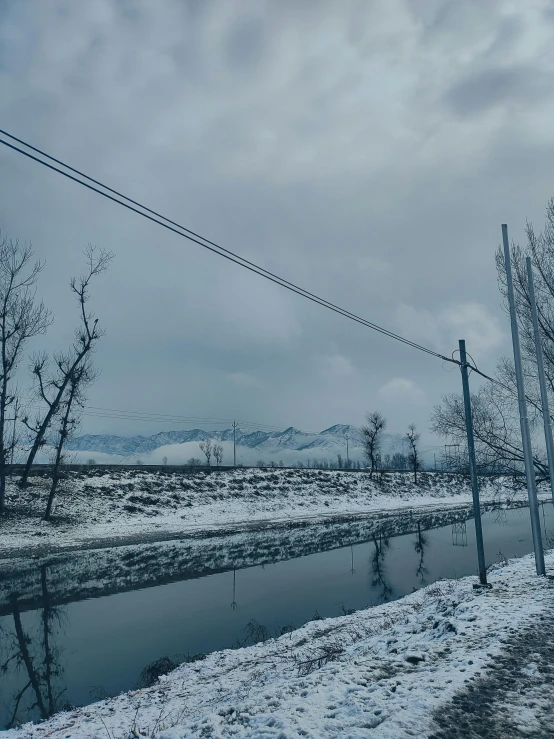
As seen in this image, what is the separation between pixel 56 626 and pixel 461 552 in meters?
19.1

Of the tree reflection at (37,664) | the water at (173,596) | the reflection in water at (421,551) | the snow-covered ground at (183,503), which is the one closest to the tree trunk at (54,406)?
the snow-covered ground at (183,503)

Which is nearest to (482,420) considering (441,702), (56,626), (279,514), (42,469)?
(441,702)

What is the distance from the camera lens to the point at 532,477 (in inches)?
502

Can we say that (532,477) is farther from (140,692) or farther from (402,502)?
(402,502)

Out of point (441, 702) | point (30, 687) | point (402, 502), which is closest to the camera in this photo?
point (441, 702)

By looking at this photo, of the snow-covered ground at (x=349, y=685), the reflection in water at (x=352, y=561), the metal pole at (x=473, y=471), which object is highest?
the metal pole at (x=473, y=471)

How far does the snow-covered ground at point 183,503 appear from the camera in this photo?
27.4m

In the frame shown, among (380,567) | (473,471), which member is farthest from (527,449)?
(380,567)

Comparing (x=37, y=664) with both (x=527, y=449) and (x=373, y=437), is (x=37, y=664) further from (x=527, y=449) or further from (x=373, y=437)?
(x=373, y=437)

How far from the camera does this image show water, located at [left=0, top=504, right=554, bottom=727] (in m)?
10.3

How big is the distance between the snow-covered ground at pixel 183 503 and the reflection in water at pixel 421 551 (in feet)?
13.8

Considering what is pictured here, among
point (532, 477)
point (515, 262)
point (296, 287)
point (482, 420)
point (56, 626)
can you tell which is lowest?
point (56, 626)

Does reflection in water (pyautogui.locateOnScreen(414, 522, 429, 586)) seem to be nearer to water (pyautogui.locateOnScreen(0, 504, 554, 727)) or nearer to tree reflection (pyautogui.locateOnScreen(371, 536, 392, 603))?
water (pyautogui.locateOnScreen(0, 504, 554, 727))

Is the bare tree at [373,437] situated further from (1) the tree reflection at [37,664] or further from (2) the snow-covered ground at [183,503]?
(1) the tree reflection at [37,664]
